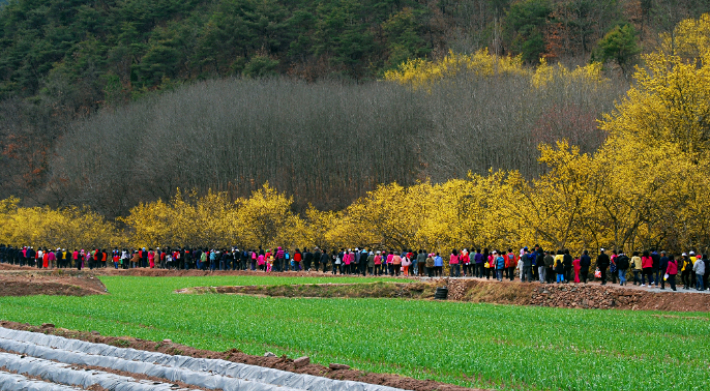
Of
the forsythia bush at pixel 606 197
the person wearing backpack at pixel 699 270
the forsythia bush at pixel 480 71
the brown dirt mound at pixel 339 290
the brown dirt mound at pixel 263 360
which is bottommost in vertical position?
the brown dirt mound at pixel 263 360

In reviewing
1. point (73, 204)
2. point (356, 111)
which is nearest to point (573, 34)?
point (356, 111)

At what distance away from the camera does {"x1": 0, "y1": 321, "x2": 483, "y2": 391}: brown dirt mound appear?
1220 cm

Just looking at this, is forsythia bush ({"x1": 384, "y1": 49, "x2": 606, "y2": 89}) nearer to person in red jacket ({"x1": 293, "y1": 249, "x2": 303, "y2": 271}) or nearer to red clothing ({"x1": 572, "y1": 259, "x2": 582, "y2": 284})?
person in red jacket ({"x1": 293, "y1": 249, "x2": 303, "y2": 271})

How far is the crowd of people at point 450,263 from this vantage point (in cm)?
3244

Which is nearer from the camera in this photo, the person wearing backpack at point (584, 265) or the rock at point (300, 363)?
the rock at point (300, 363)

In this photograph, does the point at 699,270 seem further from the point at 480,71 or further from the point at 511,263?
the point at 480,71

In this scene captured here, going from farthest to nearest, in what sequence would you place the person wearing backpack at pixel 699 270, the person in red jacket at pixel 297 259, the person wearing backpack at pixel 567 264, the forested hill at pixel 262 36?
the forested hill at pixel 262 36, the person in red jacket at pixel 297 259, the person wearing backpack at pixel 567 264, the person wearing backpack at pixel 699 270

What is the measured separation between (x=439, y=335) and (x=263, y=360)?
6.59m

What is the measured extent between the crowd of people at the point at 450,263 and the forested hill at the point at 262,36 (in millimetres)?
38858

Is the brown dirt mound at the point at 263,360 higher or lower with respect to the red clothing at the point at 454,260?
lower

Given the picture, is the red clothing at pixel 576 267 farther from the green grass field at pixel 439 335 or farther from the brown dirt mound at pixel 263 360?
the brown dirt mound at pixel 263 360

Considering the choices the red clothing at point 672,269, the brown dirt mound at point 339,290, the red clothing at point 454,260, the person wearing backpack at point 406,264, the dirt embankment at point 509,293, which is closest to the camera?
the dirt embankment at point 509,293

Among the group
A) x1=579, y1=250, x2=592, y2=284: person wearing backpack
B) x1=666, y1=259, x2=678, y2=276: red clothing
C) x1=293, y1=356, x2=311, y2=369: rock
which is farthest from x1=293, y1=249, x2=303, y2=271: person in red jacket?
x1=293, y1=356, x2=311, y2=369: rock

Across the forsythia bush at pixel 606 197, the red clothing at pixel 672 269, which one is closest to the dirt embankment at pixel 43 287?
the forsythia bush at pixel 606 197
